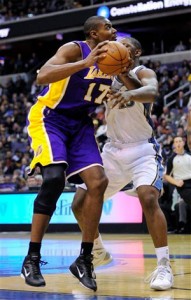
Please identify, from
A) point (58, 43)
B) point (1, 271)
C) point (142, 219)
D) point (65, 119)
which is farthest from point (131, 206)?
point (58, 43)

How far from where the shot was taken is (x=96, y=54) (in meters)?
4.81

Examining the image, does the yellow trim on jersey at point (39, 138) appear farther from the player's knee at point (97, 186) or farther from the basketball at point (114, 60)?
the basketball at point (114, 60)

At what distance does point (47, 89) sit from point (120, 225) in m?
9.00

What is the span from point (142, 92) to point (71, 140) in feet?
2.40

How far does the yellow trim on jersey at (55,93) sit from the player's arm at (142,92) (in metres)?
0.51

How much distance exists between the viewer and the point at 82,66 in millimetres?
4812

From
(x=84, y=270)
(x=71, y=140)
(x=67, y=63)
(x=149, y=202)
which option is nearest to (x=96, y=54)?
(x=67, y=63)

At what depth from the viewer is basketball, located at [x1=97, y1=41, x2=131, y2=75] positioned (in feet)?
15.9

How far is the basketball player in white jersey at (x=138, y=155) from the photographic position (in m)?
5.36

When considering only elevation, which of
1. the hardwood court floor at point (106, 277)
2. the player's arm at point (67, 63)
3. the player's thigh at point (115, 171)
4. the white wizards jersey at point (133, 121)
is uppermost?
the player's arm at point (67, 63)

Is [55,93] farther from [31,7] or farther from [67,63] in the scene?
[31,7]

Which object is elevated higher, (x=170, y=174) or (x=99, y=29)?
(x=99, y=29)

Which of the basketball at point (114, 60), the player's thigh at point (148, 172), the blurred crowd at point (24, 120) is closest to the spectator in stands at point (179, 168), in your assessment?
the blurred crowd at point (24, 120)

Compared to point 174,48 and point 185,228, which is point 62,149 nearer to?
point 185,228
